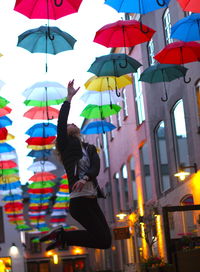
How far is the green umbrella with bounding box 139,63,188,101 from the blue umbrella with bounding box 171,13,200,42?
3063mm

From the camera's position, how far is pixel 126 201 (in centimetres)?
3806

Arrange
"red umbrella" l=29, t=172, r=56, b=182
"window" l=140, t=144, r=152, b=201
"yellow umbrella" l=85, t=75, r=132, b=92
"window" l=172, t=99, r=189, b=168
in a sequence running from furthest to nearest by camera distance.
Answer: "red umbrella" l=29, t=172, r=56, b=182 < "window" l=140, t=144, r=152, b=201 < "window" l=172, t=99, r=189, b=168 < "yellow umbrella" l=85, t=75, r=132, b=92

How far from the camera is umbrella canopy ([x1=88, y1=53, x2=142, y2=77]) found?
17.7 metres

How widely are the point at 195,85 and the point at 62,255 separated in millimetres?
45285

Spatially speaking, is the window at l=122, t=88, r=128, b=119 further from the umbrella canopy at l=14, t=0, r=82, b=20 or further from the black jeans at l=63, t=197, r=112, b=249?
the black jeans at l=63, t=197, r=112, b=249

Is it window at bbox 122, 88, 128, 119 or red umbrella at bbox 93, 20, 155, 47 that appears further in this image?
window at bbox 122, 88, 128, 119

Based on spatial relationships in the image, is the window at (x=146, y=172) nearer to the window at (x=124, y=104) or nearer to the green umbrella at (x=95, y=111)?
the window at (x=124, y=104)

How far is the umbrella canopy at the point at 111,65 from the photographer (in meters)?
17.7

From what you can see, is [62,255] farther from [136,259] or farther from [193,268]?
[193,268]

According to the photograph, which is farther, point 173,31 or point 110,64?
point 110,64

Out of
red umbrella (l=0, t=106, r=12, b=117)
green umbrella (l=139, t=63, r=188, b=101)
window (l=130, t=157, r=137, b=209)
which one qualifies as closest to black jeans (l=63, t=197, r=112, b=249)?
green umbrella (l=139, t=63, r=188, b=101)

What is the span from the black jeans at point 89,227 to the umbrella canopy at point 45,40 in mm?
9917

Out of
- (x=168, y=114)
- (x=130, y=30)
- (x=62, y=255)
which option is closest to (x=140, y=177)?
(x=168, y=114)

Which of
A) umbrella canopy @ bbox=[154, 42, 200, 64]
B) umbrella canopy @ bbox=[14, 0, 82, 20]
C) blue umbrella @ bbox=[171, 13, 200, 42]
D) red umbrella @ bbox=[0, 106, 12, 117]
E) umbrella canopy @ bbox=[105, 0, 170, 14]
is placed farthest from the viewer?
red umbrella @ bbox=[0, 106, 12, 117]
